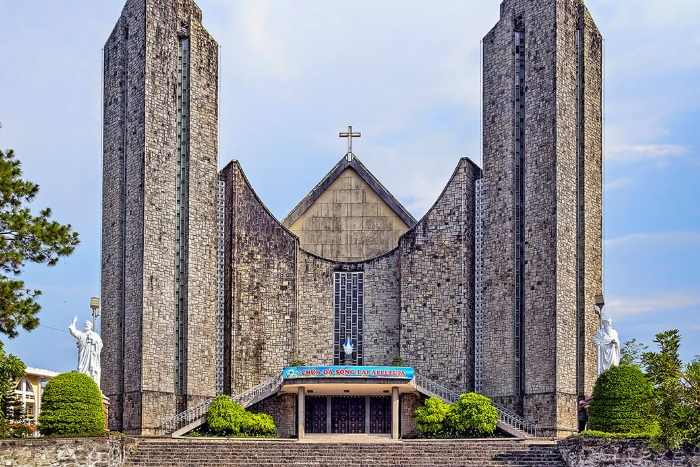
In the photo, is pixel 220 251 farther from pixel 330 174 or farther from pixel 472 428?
pixel 472 428

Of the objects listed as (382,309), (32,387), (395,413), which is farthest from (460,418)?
(32,387)

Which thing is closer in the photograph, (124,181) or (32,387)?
(124,181)

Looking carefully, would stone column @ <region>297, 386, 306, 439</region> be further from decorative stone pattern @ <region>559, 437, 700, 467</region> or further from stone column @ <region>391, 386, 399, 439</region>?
decorative stone pattern @ <region>559, 437, 700, 467</region>

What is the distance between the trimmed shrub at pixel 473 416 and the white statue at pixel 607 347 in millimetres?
3780

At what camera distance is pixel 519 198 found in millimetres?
38062

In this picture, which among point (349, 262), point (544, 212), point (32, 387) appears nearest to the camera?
point (544, 212)

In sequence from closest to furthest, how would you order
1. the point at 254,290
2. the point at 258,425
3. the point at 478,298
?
the point at 258,425
the point at 478,298
the point at 254,290

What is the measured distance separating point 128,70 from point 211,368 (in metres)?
9.84

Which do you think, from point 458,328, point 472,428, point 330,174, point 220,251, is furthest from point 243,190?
point 472,428

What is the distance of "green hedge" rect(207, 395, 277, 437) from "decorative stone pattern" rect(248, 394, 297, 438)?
128 cm

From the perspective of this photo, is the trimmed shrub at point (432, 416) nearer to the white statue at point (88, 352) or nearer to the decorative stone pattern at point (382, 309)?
the decorative stone pattern at point (382, 309)

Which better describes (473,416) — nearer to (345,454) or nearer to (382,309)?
(345,454)

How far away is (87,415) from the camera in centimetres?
3062

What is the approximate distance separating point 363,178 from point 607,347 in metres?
14.1
